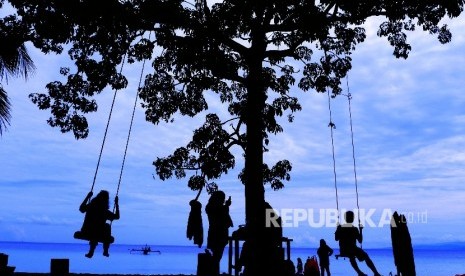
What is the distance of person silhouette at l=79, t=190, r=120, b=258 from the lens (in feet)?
37.2

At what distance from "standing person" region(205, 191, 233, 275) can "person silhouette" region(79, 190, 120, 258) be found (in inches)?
96.4

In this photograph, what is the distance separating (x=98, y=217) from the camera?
11.4 m

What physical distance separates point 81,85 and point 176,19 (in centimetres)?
534

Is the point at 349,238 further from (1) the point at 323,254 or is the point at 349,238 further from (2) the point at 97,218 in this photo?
(2) the point at 97,218

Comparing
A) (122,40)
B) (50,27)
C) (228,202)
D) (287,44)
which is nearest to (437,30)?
(287,44)

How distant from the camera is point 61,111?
16.3 meters

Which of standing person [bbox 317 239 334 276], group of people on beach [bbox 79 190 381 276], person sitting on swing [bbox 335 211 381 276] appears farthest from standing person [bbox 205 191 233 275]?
standing person [bbox 317 239 334 276]

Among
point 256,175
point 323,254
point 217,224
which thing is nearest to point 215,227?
point 217,224

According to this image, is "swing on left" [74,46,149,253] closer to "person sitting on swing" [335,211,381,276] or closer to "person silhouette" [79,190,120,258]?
"person silhouette" [79,190,120,258]

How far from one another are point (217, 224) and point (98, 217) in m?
3.05

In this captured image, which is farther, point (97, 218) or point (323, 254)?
point (323, 254)

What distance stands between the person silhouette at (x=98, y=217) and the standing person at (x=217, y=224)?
96.4 inches

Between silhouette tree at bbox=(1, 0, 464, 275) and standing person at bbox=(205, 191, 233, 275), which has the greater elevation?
silhouette tree at bbox=(1, 0, 464, 275)

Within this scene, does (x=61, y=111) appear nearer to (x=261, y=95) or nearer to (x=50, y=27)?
(x=50, y=27)
